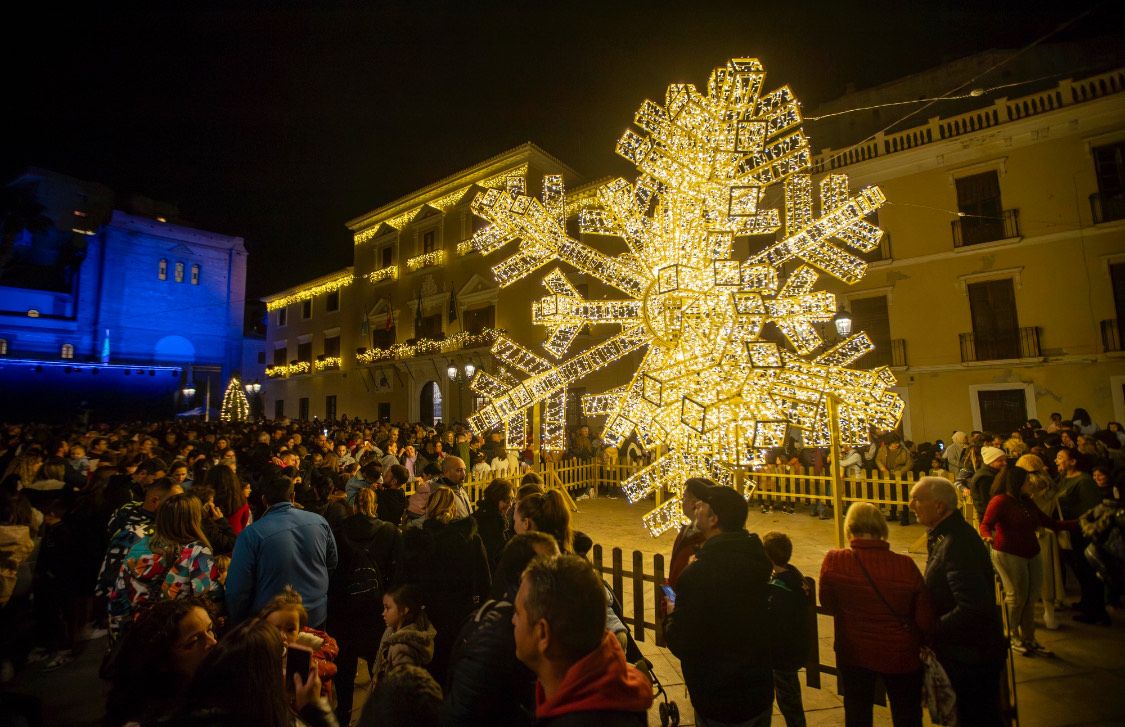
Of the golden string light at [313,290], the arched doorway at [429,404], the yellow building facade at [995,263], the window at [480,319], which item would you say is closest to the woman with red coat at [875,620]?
the yellow building facade at [995,263]

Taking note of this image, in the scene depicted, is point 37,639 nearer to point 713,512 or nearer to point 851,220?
point 713,512

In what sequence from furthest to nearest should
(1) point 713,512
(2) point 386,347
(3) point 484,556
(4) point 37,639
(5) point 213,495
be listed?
(2) point 386,347, (4) point 37,639, (5) point 213,495, (3) point 484,556, (1) point 713,512

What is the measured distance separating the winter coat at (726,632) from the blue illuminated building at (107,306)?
3629 centimetres

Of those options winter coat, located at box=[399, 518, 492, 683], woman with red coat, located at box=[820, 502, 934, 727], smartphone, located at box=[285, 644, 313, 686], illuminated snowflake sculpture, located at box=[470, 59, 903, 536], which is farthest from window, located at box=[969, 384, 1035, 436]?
smartphone, located at box=[285, 644, 313, 686]

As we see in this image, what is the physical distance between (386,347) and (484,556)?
23988 mm

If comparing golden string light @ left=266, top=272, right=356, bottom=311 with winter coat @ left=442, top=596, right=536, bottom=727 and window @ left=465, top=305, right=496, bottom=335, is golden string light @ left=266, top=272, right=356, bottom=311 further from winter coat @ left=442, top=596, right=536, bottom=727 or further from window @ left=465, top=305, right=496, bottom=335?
winter coat @ left=442, top=596, right=536, bottom=727

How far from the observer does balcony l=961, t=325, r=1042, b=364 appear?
1399cm

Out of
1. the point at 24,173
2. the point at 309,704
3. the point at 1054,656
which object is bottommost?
the point at 1054,656

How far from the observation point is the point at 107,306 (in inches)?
1185

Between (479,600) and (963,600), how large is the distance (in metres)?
2.80

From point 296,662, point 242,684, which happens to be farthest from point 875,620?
point 242,684

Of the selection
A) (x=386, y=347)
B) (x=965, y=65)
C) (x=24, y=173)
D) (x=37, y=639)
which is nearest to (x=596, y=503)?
(x=37, y=639)

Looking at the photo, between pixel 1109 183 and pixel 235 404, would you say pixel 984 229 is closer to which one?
pixel 1109 183

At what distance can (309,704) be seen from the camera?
1901 mm
